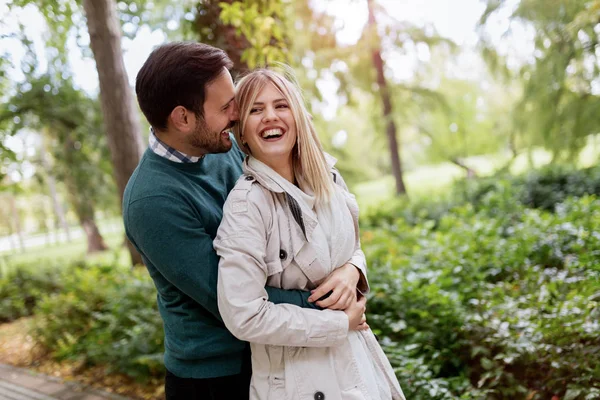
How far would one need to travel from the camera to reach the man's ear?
71.7 inches

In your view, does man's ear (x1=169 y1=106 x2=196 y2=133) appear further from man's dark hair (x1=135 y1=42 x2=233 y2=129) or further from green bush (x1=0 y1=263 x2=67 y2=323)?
green bush (x1=0 y1=263 x2=67 y2=323)

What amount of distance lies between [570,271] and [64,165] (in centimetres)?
1143

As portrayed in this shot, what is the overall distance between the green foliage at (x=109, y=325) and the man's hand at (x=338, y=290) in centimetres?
297

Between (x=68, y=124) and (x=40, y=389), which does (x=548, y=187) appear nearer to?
(x=40, y=389)

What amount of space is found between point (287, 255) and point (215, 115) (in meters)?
0.60

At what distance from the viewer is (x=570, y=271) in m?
4.20

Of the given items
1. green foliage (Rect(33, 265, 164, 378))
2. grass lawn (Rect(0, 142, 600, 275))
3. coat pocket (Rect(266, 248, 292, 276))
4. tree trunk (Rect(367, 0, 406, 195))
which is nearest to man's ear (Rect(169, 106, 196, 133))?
coat pocket (Rect(266, 248, 292, 276))

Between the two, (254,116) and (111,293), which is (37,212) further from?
(254,116)

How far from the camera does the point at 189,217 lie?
170 centimetres

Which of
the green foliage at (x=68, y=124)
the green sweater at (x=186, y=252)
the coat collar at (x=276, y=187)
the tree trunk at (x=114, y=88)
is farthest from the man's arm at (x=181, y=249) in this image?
the green foliage at (x=68, y=124)

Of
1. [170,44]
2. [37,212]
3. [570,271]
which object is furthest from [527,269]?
[37,212]

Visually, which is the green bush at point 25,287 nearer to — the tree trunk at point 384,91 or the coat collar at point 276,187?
the coat collar at point 276,187

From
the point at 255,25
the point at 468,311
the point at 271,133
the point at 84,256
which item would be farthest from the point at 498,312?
the point at 84,256

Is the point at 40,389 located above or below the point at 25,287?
above
